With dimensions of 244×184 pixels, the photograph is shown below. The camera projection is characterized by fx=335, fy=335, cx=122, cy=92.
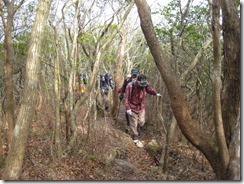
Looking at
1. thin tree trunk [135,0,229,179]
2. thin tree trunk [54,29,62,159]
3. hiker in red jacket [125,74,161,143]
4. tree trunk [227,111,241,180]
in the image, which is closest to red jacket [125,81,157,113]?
hiker in red jacket [125,74,161,143]

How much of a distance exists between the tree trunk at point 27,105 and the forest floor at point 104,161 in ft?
2.90

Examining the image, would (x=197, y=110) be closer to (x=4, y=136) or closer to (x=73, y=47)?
(x=73, y=47)

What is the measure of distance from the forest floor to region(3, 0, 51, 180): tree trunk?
0.89 meters

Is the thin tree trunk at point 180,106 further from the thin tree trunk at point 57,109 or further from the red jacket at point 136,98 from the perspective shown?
the red jacket at point 136,98

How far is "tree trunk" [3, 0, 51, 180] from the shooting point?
468cm

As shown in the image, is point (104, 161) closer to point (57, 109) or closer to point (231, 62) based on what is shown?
point (57, 109)

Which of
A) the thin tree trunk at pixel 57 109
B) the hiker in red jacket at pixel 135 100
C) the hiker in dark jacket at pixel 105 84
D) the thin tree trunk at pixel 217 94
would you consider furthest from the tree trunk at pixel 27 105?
the hiker in dark jacket at pixel 105 84

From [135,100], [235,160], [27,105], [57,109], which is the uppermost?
[135,100]

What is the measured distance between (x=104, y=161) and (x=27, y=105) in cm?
308

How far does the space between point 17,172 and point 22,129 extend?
1.99 ft

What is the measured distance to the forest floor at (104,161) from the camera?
6.42 metres

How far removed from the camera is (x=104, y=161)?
7375mm

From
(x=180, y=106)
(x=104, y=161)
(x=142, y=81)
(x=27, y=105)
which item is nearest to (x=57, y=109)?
(x=104, y=161)

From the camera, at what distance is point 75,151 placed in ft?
24.4
